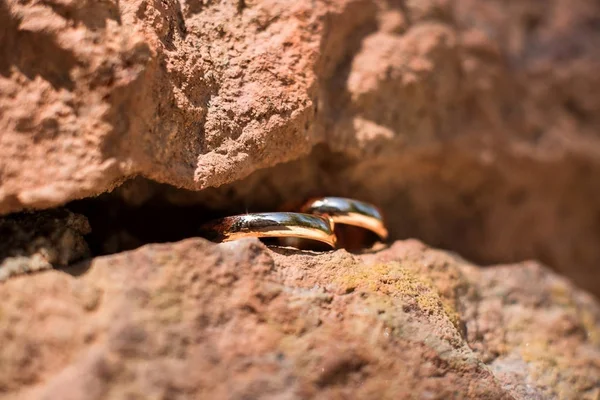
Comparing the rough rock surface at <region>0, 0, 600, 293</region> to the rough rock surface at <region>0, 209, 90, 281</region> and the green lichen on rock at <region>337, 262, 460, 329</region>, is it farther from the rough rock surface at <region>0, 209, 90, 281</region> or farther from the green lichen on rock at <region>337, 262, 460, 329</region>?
the green lichen on rock at <region>337, 262, 460, 329</region>

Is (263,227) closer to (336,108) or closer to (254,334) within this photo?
(254,334)

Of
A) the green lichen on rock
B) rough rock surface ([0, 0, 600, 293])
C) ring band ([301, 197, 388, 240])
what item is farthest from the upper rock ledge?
the green lichen on rock

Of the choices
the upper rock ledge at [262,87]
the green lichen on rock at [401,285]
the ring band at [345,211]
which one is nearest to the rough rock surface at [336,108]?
the upper rock ledge at [262,87]

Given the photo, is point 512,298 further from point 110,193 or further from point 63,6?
point 63,6

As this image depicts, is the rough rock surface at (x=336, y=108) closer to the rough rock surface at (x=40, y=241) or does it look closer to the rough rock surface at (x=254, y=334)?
the rough rock surface at (x=40, y=241)

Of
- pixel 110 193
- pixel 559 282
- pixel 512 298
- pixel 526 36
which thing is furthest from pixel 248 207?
pixel 526 36
